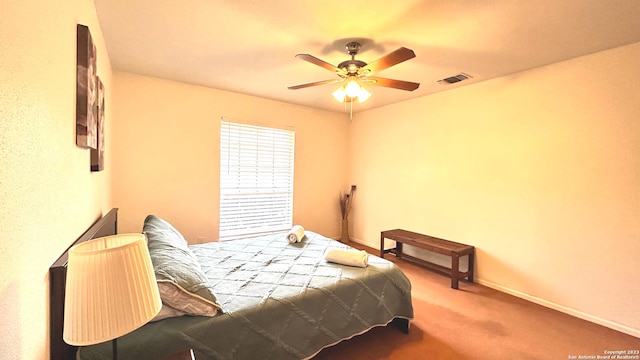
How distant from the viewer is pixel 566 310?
8.82 feet

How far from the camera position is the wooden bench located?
3199 mm

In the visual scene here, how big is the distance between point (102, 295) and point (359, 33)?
229 cm

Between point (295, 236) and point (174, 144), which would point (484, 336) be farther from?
point (174, 144)

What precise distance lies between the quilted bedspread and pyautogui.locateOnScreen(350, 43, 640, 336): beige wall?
1.67m

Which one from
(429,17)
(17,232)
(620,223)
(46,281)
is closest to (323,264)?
(46,281)

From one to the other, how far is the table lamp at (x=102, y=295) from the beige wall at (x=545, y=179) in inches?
140

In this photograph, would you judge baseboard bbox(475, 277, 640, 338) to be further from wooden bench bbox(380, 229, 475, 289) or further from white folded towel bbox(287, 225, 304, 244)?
white folded towel bbox(287, 225, 304, 244)

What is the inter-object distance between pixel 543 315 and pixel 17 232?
377cm

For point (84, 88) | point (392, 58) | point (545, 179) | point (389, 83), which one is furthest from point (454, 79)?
point (84, 88)

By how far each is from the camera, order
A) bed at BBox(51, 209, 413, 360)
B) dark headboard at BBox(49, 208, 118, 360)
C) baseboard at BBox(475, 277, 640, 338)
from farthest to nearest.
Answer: baseboard at BBox(475, 277, 640, 338) < bed at BBox(51, 209, 413, 360) < dark headboard at BBox(49, 208, 118, 360)

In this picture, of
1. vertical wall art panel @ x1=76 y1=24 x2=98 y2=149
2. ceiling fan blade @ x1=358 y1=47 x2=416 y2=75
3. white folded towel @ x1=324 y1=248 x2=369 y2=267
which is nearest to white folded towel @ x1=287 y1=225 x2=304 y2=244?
white folded towel @ x1=324 y1=248 x2=369 y2=267

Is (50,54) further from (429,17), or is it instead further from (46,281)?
(429,17)

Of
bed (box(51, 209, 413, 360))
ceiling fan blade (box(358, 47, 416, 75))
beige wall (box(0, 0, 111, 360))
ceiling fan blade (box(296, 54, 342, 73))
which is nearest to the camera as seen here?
beige wall (box(0, 0, 111, 360))

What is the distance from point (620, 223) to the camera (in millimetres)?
2402
